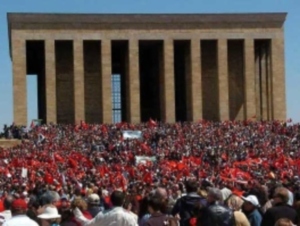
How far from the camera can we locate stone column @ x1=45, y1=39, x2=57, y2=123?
232 ft

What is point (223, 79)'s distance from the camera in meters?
73.6

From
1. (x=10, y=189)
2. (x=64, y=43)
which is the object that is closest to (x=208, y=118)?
(x=64, y=43)

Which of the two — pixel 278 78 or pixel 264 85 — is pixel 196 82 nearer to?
pixel 278 78

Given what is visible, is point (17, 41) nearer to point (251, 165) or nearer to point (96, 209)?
point (251, 165)

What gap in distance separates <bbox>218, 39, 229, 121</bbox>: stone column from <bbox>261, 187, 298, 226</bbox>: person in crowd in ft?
196

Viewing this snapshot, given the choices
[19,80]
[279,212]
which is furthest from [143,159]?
[279,212]

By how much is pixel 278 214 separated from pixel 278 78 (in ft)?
203

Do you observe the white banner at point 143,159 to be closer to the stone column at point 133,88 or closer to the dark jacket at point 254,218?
the stone column at point 133,88

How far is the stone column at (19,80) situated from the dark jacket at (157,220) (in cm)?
5794

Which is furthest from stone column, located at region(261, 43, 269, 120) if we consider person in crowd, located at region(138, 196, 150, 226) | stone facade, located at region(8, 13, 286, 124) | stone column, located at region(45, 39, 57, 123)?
person in crowd, located at region(138, 196, 150, 226)

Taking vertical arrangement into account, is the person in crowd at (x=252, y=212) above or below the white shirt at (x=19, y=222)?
below

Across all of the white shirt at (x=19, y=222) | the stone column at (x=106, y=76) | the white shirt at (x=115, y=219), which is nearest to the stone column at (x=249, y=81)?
the stone column at (x=106, y=76)

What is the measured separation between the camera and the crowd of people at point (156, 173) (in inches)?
532

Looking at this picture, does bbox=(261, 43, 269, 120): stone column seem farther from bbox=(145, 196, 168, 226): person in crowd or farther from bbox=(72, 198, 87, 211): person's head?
bbox=(145, 196, 168, 226): person in crowd
